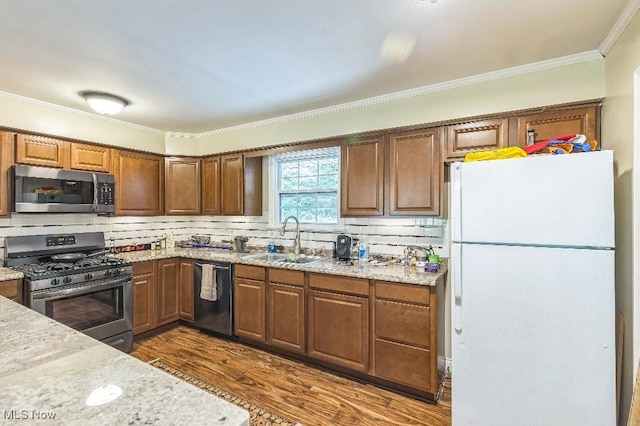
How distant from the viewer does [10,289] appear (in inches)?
102

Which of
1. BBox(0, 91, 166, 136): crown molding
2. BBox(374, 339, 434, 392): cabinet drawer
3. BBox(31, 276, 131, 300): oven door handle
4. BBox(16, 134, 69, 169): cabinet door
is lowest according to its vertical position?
BBox(374, 339, 434, 392): cabinet drawer

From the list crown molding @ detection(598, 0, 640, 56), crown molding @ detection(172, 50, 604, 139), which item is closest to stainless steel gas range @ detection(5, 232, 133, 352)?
crown molding @ detection(172, 50, 604, 139)

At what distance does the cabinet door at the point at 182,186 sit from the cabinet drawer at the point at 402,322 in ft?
9.08

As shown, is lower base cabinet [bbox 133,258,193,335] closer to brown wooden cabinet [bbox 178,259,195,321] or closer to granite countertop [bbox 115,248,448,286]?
brown wooden cabinet [bbox 178,259,195,321]

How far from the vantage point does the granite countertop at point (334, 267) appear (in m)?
2.49

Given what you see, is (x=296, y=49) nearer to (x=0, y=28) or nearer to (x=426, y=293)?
(x=0, y=28)

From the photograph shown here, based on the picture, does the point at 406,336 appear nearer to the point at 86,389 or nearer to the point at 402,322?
the point at 402,322

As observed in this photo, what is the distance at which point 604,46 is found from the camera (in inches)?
82.6

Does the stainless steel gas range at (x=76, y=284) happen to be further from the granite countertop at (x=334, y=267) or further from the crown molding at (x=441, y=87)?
the crown molding at (x=441, y=87)

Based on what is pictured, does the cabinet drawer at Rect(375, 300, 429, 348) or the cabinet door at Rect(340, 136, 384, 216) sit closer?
the cabinet drawer at Rect(375, 300, 429, 348)

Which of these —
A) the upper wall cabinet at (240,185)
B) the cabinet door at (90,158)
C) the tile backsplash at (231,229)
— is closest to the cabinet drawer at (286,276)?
the tile backsplash at (231,229)

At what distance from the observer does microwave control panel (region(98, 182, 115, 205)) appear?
3.43 meters

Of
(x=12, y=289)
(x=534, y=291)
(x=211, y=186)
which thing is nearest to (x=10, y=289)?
(x=12, y=289)

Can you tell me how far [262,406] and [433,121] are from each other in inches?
103
